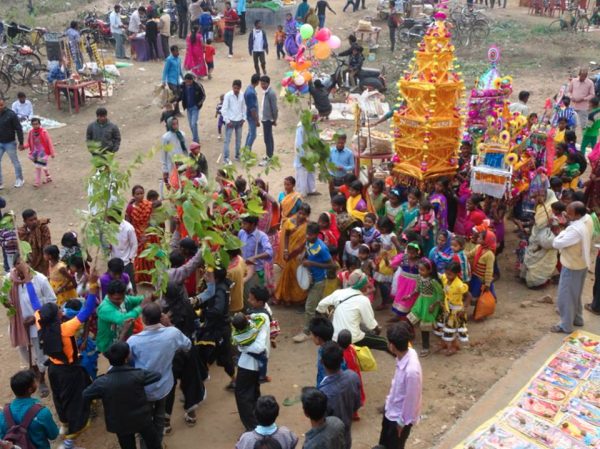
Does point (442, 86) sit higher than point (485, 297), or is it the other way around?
point (442, 86)

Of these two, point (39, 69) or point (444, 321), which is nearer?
point (444, 321)

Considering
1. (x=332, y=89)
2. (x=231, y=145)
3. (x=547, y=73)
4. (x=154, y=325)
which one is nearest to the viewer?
(x=154, y=325)

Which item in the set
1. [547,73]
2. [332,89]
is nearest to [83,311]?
[332,89]

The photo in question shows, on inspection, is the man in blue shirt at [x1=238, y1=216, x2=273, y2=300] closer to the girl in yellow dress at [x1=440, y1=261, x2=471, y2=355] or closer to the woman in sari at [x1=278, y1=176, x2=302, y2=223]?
the woman in sari at [x1=278, y1=176, x2=302, y2=223]

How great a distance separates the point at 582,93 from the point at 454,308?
23.8ft

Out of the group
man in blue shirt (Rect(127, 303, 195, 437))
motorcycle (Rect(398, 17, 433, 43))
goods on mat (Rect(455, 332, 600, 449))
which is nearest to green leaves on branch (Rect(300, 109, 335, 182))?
goods on mat (Rect(455, 332, 600, 449))

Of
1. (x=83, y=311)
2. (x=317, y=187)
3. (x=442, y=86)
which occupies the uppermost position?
(x=442, y=86)

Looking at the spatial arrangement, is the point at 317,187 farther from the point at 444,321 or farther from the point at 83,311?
the point at 83,311

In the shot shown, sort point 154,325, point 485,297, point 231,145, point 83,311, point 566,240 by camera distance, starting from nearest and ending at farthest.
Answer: point 154,325 < point 83,311 < point 566,240 < point 485,297 < point 231,145

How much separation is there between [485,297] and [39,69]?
12306 millimetres

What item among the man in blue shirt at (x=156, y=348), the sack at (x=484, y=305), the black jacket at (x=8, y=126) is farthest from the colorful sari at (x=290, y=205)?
the black jacket at (x=8, y=126)

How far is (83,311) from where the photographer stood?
5.58m

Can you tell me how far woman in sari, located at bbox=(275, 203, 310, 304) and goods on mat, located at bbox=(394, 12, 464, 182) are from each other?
176 centimetres

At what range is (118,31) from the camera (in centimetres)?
1852
